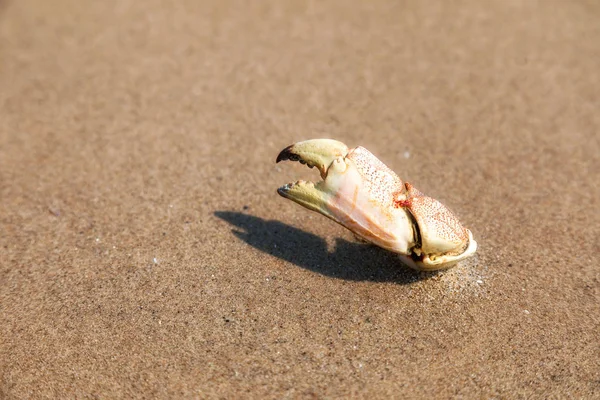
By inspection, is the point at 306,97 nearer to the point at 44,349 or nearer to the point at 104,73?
the point at 104,73

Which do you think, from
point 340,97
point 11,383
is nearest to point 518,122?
point 340,97

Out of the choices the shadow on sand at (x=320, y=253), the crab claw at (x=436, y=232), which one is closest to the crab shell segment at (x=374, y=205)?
the crab claw at (x=436, y=232)

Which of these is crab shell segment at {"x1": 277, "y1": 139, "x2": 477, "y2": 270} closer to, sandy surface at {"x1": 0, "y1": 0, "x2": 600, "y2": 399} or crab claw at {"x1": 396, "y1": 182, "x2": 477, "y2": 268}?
crab claw at {"x1": 396, "y1": 182, "x2": 477, "y2": 268}

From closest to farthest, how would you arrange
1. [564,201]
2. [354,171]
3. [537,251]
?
1. [354,171]
2. [537,251]
3. [564,201]

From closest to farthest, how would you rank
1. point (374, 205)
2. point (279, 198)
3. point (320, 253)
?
point (374, 205), point (320, 253), point (279, 198)

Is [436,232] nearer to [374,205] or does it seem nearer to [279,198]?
[374,205]

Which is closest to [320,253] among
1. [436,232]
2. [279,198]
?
[279,198]

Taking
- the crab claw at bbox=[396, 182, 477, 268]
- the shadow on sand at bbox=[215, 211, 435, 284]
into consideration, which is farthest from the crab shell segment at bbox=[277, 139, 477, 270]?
the shadow on sand at bbox=[215, 211, 435, 284]

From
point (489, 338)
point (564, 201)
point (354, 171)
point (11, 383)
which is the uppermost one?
point (354, 171)
